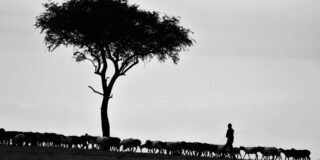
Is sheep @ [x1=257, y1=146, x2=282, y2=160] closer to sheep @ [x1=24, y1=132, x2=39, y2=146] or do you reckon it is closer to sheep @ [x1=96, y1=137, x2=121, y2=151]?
sheep @ [x1=96, y1=137, x2=121, y2=151]

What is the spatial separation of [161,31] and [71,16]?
769 centimetres

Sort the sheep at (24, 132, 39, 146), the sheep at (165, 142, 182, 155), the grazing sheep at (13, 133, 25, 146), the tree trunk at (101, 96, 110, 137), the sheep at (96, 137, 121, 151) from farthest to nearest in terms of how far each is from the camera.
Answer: the tree trunk at (101, 96, 110, 137), the sheep at (165, 142, 182, 155), the sheep at (96, 137, 121, 151), the sheep at (24, 132, 39, 146), the grazing sheep at (13, 133, 25, 146)

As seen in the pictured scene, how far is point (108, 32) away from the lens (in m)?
64.8

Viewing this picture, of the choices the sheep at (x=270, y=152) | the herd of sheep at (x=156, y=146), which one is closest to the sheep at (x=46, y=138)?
the herd of sheep at (x=156, y=146)

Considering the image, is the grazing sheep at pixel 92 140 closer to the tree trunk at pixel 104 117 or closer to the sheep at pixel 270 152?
the tree trunk at pixel 104 117

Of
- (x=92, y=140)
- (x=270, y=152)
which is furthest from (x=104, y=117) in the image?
(x=270, y=152)

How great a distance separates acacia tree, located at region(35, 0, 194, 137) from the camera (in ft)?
212

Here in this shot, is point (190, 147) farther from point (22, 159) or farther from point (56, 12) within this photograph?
point (22, 159)

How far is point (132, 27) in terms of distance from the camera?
65.2 metres

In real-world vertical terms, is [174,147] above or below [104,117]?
below

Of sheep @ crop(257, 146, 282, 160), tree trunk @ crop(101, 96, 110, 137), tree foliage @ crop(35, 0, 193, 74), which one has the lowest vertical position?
sheep @ crop(257, 146, 282, 160)

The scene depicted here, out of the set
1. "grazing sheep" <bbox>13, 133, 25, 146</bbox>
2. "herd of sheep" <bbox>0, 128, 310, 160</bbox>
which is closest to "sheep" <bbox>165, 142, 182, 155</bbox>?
"herd of sheep" <bbox>0, 128, 310, 160</bbox>

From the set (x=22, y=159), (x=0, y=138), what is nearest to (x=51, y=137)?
(x=0, y=138)

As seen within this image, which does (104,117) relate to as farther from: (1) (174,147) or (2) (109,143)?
(2) (109,143)
